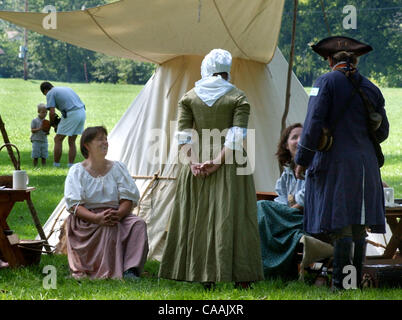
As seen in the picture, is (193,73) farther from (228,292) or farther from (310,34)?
(310,34)

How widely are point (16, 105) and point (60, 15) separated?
22.5 metres

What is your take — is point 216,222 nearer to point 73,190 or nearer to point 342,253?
point 342,253

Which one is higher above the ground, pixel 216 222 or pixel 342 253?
pixel 216 222

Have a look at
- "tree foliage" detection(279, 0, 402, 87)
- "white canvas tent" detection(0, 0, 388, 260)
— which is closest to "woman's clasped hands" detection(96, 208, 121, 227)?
"white canvas tent" detection(0, 0, 388, 260)

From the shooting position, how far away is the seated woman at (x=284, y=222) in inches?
202

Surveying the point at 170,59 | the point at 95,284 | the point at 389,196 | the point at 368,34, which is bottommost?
the point at 95,284

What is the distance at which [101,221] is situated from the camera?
526 centimetres

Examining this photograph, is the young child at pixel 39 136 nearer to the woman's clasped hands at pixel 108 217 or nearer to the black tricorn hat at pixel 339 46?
the woman's clasped hands at pixel 108 217

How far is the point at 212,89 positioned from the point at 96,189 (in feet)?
3.76

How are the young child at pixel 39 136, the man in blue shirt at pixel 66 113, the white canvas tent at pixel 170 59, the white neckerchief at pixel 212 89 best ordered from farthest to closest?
1. the young child at pixel 39 136
2. the man in blue shirt at pixel 66 113
3. the white canvas tent at pixel 170 59
4. the white neckerchief at pixel 212 89

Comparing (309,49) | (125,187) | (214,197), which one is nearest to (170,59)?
(125,187)

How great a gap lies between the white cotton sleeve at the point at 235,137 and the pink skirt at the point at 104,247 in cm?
100

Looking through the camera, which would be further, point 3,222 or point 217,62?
point 3,222

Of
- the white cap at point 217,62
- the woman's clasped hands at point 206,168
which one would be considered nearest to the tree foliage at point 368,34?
the white cap at point 217,62
